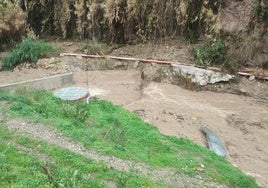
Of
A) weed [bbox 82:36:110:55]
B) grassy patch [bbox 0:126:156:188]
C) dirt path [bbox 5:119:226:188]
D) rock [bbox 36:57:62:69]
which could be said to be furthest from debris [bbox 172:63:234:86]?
grassy patch [bbox 0:126:156:188]

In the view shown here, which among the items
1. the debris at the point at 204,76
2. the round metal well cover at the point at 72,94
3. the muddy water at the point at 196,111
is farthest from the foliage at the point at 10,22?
the debris at the point at 204,76

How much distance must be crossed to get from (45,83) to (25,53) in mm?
1911

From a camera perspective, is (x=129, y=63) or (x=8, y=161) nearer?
(x=8, y=161)

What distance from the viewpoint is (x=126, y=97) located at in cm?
906

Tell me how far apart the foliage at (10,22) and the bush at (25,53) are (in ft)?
2.00

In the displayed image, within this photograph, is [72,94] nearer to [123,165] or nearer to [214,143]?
[123,165]

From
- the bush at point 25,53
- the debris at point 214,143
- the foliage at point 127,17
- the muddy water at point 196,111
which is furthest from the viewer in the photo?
the foliage at point 127,17

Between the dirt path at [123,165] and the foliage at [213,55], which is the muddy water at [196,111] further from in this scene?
the dirt path at [123,165]

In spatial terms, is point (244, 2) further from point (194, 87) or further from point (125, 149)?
point (125, 149)

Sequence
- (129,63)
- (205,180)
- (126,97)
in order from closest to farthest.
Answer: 1. (205,180)
2. (126,97)
3. (129,63)

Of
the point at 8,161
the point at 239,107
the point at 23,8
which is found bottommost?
the point at 239,107

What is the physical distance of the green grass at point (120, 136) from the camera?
5461 millimetres

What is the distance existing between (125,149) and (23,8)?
8145 millimetres

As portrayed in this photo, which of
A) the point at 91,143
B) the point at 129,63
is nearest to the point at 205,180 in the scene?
the point at 91,143
